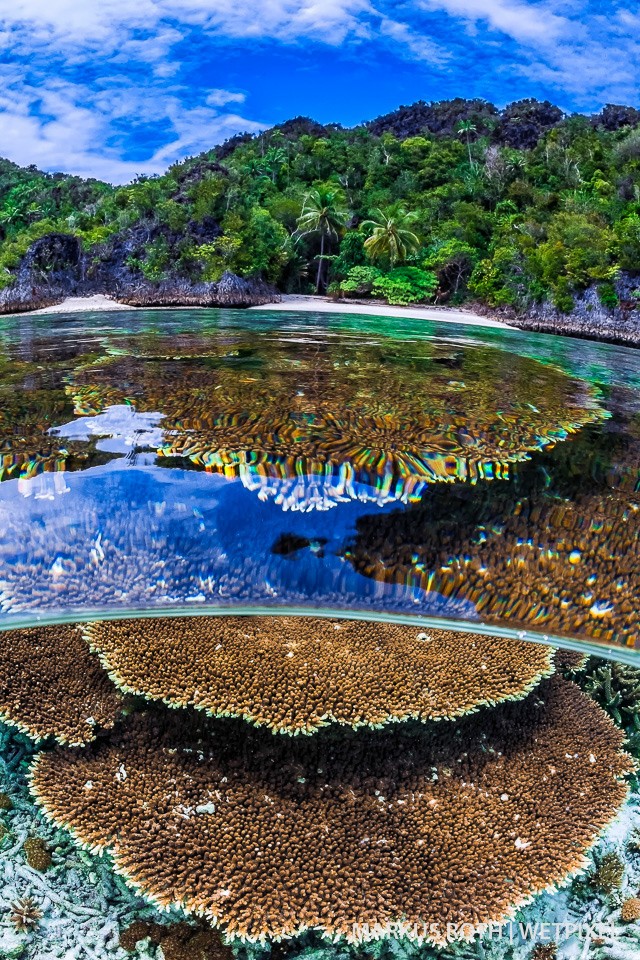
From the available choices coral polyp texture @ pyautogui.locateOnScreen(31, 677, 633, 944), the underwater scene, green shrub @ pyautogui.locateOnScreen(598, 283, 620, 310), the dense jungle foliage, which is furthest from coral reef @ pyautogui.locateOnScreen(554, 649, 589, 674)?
the dense jungle foliage

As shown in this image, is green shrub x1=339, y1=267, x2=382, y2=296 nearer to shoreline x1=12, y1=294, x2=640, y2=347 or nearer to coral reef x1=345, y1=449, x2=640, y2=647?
shoreline x1=12, y1=294, x2=640, y2=347

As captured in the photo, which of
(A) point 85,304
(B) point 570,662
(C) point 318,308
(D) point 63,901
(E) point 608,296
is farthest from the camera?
(A) point 85,304

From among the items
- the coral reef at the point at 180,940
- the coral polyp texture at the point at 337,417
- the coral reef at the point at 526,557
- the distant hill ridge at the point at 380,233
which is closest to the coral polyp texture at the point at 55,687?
the coral reef at the point at 180,940

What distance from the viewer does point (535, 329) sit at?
1858 centimetres

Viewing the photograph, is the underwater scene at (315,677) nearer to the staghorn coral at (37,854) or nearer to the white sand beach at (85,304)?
the staghorn coral at (37,854)

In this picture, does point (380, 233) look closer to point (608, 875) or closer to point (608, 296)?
point (608, 296)

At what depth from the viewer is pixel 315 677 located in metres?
3.14

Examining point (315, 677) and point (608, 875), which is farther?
point (315, 677)

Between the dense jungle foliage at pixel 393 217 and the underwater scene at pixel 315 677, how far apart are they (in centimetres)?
1724

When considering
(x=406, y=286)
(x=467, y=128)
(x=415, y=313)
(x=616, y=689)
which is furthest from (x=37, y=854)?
(x=467, y=128)

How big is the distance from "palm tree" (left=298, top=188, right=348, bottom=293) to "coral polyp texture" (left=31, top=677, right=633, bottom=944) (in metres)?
27.5

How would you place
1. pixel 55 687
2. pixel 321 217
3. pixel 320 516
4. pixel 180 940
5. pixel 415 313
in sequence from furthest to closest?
1. pixel 321 217
2. pixel 415 313
3. pixel 55 687
4. pixel 180 940
5. pixel 320 516

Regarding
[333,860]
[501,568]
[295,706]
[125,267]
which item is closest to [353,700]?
[295,706]

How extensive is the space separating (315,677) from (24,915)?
5.82ft
